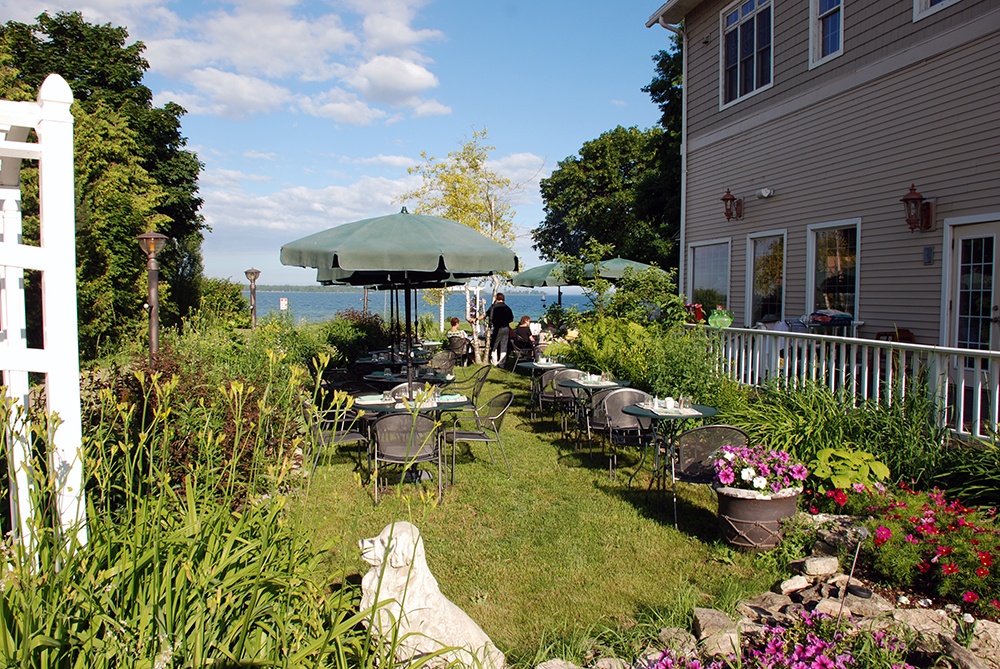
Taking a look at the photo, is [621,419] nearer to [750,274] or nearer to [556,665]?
[556,665]

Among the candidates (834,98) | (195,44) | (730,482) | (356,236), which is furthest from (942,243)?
(195,44)

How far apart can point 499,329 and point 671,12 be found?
25.2ft

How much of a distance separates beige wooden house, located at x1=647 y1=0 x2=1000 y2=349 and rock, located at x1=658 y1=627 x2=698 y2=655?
22.1 feet

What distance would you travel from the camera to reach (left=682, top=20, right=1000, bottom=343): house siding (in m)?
8.23

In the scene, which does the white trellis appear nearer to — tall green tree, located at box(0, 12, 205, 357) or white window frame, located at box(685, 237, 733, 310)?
white window frame, located at box(685, 237, 733, 310)

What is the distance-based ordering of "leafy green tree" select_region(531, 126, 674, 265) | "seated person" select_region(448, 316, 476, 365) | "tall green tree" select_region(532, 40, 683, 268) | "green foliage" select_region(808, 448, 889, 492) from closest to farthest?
"green foliage" select_region(808, 448, 889, 492), "seated person" select_region(448, 316, 476, 365), "tall green tree" select_region(532, 40, 683, 268), "leafy green tree" select_region(531, 126, 674, 265)

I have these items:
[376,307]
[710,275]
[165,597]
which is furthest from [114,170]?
[376,307]

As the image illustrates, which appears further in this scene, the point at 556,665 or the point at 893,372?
the point at 893,372

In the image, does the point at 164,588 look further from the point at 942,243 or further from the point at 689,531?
the point at 942,243

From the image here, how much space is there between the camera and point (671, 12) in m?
13.8

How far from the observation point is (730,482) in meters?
4.99

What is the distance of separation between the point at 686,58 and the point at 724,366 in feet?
26.3

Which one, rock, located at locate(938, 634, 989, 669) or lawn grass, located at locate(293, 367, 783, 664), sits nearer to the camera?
rock, located at locate(938, 634, 989, 669)

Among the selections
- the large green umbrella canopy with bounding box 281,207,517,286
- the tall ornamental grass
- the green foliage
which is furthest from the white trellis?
the green foliage
